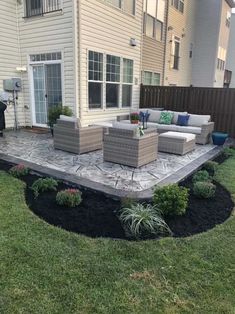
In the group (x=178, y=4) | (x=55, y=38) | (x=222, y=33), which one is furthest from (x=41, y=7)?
(x=222, y=33)

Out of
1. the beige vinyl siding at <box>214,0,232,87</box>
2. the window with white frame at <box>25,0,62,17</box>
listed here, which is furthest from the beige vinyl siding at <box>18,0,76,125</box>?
the beige vinyl siding at <box>214,0,232,87</box>

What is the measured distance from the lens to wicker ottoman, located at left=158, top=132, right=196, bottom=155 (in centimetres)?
652

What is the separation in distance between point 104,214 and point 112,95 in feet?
22.2

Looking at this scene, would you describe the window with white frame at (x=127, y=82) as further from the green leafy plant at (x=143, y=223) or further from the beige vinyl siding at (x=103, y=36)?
the green leafy plant at (x=143, y=223)

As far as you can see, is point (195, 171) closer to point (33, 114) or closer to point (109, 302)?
point (109, 302)

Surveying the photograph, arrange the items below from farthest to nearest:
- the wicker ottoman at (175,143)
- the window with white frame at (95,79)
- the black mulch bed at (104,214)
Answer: the window with white frame at (95,79)
the wicker ottoman at (175,143)
the black mulch bed at (104,214)

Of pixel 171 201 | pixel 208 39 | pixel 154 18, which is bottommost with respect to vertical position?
pixel 171 201

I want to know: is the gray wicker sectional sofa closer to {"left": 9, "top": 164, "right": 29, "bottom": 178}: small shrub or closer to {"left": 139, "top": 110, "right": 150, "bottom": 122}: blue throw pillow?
{"left": 139, "top": 110, "right": 150, "bottom": 122}: blue throw pillow

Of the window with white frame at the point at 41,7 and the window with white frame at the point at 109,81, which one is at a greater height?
the window with white frame at the point at 41,7

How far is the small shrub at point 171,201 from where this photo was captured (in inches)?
133

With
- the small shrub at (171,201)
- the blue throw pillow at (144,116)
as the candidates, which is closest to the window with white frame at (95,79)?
the blue throw pillow at (144,116)

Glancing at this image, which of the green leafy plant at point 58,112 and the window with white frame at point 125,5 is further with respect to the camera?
the window with white frame at point 125,5

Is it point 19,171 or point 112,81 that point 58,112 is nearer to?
point 112,81

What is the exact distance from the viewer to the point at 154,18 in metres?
11.9
